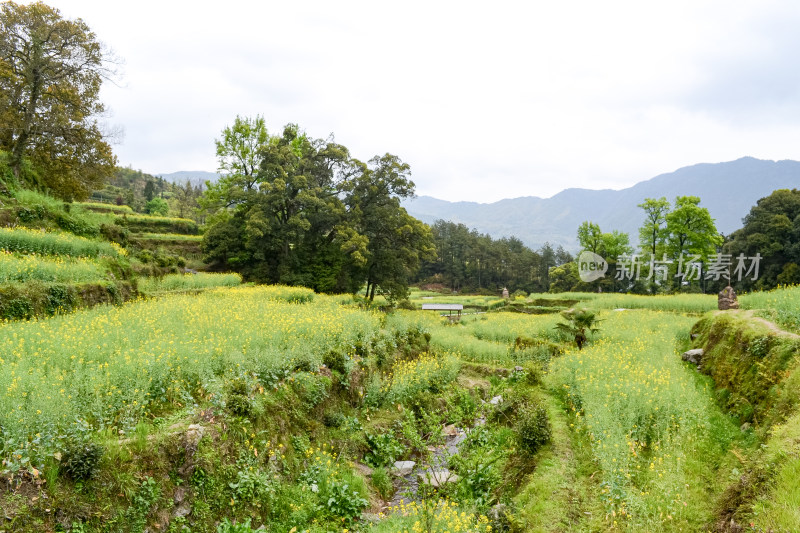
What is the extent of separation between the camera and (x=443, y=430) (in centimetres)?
1137

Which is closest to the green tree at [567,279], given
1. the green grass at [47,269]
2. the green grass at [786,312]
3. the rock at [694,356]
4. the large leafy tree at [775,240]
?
the large leafy tree at [775,240]

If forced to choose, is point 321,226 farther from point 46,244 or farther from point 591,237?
point 591,237

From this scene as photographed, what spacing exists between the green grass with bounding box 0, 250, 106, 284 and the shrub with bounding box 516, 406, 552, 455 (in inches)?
563

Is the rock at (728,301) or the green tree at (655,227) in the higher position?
the green tree at (655,227)


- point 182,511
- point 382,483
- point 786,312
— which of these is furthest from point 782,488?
point 786,312

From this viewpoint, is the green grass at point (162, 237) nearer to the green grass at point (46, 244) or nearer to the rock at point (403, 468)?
the green grass at point (46, 244)

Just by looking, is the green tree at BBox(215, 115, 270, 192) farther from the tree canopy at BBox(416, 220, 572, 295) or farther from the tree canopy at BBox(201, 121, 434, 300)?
the tree canopy at BBox(416, 220, 572, 295)

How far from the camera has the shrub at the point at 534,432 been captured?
8.73m

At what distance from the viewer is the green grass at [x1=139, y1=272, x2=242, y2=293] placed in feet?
61.4

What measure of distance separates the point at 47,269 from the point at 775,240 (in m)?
51.8

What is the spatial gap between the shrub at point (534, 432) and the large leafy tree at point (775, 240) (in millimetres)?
38459

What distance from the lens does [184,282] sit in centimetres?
2131

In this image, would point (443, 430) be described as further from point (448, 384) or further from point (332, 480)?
point (332, 480)

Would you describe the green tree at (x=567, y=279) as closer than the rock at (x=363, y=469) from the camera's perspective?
No
